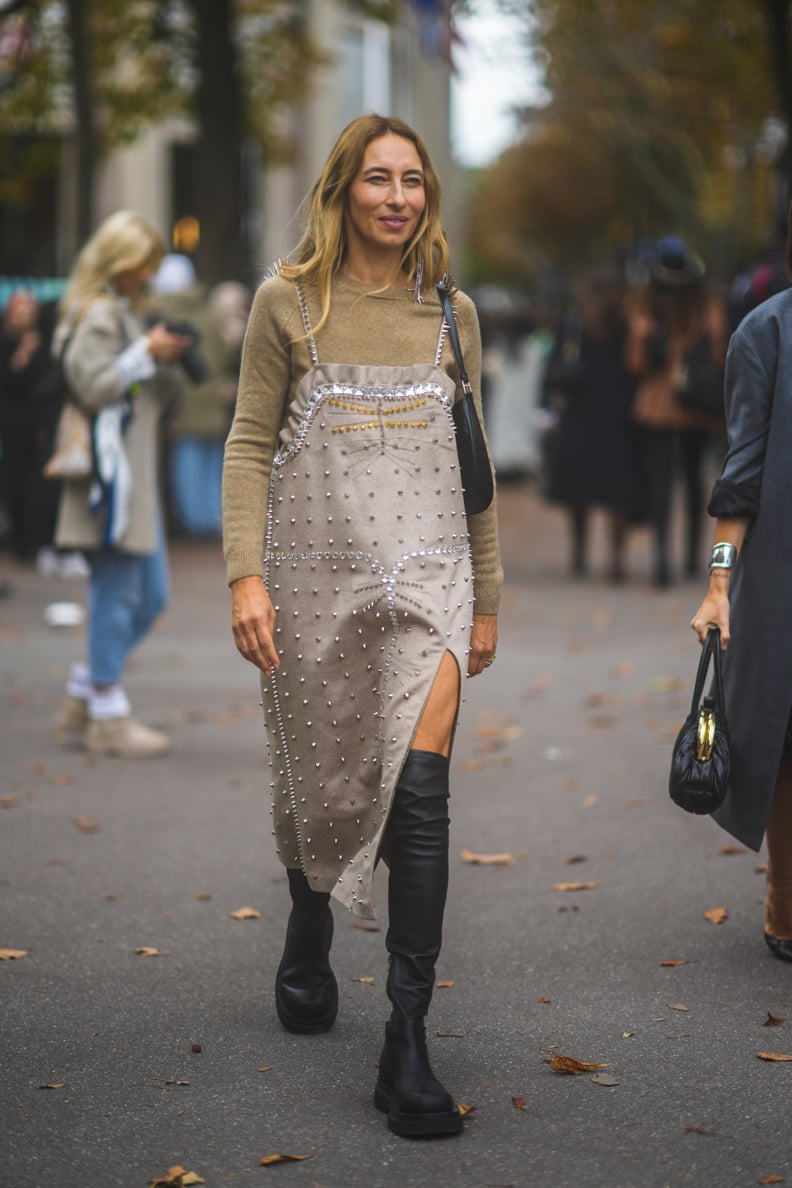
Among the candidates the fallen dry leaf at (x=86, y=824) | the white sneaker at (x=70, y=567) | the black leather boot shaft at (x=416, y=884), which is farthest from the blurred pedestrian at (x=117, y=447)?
the white sneaker at (x=70, y=567)

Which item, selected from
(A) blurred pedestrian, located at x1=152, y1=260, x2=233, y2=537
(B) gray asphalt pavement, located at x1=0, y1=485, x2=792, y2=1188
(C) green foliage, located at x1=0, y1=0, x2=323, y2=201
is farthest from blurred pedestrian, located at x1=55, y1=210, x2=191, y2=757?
(C) green foliage, located at x1=0, y1=0, x2=323, y2=201

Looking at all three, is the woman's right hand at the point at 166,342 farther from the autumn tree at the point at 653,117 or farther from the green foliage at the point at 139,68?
the green foliage at the point at 139,68

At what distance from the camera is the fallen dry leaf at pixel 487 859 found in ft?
20.4

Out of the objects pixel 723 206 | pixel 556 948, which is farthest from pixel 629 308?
pixel 723 206

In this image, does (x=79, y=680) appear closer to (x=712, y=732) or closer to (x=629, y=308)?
(x=712, y=732)

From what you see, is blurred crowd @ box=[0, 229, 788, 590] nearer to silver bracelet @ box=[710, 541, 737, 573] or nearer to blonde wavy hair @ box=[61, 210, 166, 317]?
blonde wavy hair @ box=[61, 210, 166, 317]

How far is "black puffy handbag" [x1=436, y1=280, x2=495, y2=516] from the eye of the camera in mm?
4180

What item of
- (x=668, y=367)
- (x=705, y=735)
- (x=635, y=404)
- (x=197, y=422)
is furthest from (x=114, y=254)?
(x=197, y=422)


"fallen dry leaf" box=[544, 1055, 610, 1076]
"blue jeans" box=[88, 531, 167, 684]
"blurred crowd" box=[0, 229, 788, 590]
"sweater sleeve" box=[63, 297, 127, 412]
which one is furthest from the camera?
"blurred crowd" box=[0, 229, 788, 590]

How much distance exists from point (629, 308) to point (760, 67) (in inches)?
628

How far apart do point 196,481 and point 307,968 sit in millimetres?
12722

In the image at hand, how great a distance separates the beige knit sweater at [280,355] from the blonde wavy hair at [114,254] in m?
3.53

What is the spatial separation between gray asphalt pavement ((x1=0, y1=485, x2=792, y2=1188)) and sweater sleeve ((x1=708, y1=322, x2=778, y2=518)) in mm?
1210

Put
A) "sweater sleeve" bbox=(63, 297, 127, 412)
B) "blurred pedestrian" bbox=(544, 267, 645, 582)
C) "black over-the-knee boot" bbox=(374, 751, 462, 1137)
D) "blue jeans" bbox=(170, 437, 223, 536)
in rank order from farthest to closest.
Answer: "blue jeans" bbox=(170, 437, 223, 536), "blurred pedestrian" bbox=(544, 267, 645, 582), "sweater sleeve" bbox=(63, 297, 127, 412), "black over-the-knee boot" bbox=(374, 751, 462, 1137)
